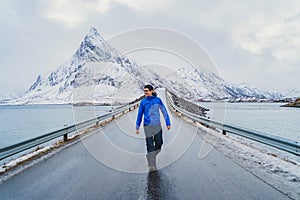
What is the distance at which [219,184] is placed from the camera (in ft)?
17.5

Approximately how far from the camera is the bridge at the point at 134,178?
4.82m

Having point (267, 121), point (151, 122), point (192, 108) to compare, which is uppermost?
point (151, 122)

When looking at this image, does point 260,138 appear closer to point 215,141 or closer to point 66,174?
point 215,141

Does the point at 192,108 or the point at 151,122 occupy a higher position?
the point at 151,122

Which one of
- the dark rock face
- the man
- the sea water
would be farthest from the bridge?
the dark rock face

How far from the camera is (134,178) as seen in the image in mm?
5848

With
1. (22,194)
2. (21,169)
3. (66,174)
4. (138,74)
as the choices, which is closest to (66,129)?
(21,169)

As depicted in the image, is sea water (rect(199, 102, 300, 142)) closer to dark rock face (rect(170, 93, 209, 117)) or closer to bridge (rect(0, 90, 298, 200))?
dark rock face (rect(170, 93, 209, 117))

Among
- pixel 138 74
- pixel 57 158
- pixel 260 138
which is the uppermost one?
pixel 138 74

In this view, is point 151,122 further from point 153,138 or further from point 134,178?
point 134,178

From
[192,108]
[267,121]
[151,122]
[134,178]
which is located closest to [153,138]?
[151,122]

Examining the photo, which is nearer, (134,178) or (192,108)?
(134,178)

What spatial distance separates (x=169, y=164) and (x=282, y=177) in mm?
2576

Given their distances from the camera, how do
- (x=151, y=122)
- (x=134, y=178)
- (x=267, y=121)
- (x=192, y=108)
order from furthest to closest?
(x=192, y=108), (x=267, y=121), (x=151, y=122), (x=134, y=178)
